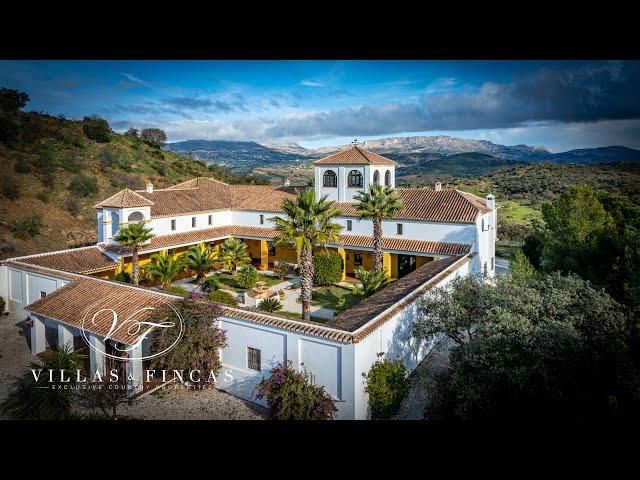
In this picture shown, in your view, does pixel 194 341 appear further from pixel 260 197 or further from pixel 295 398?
pixel 260 197

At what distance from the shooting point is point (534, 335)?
7.82 meters

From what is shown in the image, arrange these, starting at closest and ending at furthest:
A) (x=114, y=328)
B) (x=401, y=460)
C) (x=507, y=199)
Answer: (x=401, y=460)
(x=114, y=328)
(x=507, y=199)

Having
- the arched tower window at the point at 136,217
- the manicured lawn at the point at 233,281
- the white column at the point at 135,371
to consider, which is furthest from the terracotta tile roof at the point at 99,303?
the arched tower window at the point at 136,217

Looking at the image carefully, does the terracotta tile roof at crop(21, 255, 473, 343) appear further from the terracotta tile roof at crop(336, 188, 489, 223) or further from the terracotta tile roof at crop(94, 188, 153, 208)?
the terracotta tile roof at crop(94, 188, 153, 208)

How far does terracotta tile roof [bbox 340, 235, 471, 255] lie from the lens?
725 inches

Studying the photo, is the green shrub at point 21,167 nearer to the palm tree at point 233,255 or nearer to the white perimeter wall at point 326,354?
the palm tree at point 233,255

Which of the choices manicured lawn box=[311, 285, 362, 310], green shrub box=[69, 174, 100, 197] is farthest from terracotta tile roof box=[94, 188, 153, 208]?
green shrub box=[69, 174, 100, 197]

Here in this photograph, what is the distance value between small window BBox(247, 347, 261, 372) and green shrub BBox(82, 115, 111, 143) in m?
38.3

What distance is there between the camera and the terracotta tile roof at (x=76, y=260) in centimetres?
1573

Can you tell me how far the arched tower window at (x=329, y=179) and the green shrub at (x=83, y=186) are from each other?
1882 cm

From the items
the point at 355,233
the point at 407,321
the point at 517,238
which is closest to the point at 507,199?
the point at 517,238

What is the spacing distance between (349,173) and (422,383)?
13.0m

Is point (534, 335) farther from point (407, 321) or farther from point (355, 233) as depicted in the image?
point (355, 233)

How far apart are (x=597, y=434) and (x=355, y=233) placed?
14613mm
